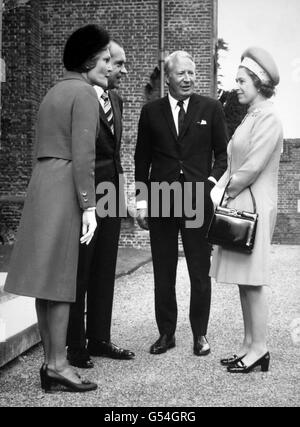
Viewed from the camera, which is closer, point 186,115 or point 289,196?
point 186,115

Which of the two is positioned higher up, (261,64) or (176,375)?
(261,64)

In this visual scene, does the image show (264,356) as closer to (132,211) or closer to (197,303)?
(197,303)

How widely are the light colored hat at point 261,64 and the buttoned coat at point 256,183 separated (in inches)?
6.5

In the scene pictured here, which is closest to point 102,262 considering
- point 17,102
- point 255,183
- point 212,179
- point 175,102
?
point 212,179

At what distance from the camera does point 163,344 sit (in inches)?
179

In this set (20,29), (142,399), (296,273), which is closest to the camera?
(142,399)

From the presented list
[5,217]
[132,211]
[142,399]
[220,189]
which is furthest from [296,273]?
[142,399]

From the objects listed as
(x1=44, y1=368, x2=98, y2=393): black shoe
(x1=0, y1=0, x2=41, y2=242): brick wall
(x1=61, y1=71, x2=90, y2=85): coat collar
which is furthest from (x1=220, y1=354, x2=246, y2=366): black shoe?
(x1=0, y1=0, x2=41, y2=242): brick wall

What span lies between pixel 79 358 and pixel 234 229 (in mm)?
1339

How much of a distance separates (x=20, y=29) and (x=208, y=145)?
29.1 ft

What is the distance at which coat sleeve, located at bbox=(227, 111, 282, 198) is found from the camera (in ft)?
12.6

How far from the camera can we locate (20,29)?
40.4 ft

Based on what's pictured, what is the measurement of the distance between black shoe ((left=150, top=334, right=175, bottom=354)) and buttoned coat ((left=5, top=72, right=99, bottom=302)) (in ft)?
4.24

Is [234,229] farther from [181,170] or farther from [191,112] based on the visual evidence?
[191,112]
